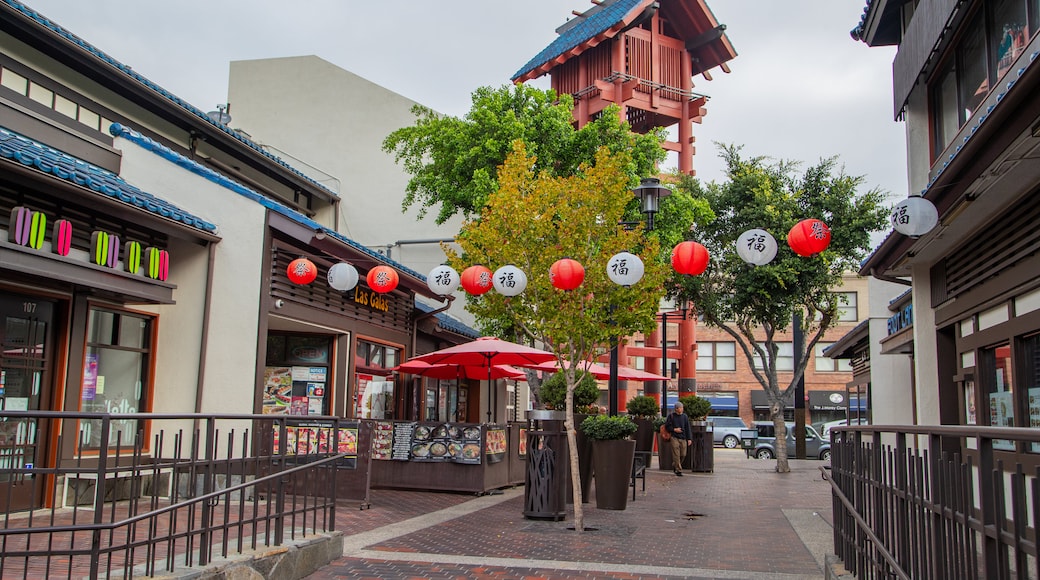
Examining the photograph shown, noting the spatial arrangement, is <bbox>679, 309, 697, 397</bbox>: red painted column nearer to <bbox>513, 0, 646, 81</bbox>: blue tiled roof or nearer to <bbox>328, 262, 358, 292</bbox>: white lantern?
<bbox>513, 0, 646, 81</bbox>: blue tiled roof

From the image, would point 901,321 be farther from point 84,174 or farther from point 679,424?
point 84,174

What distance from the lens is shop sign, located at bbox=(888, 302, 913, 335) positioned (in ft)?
46.8

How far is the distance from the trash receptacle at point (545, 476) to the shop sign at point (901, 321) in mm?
6332

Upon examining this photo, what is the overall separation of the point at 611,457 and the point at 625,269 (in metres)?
3.39

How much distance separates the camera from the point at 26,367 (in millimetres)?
9867

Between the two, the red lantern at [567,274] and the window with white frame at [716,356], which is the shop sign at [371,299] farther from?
the window with white frame at [716,356]

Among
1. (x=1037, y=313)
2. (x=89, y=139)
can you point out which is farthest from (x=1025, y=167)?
(x=89, y=139)

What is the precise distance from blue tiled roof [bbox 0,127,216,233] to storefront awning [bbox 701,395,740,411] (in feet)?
151

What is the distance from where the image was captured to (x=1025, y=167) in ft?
24.8

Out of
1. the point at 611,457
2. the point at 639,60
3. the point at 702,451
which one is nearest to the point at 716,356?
the point at 639,60

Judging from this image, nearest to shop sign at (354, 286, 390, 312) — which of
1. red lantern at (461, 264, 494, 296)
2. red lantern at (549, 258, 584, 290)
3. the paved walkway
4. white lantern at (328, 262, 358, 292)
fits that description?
white lantern at (328, 262, 358, 292)

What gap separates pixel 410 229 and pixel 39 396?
1681cm

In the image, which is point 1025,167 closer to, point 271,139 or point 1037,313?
point 1037,313

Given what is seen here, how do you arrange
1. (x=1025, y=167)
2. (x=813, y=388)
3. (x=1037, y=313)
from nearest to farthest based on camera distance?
(x=1025, y=167) < (x=1037, y=313) < (x=813, y=388)
